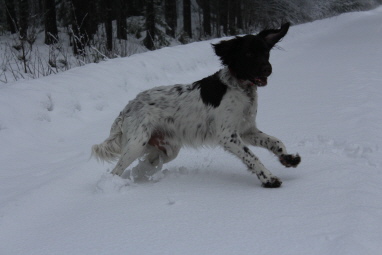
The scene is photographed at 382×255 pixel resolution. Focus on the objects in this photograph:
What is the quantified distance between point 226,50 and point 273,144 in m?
1.03

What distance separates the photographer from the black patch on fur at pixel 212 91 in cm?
383

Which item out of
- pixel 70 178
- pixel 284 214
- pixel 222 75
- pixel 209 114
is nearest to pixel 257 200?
pixel 284 214

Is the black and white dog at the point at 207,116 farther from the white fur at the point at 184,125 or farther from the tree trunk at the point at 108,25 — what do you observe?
the tree trunk at the point at 108,25

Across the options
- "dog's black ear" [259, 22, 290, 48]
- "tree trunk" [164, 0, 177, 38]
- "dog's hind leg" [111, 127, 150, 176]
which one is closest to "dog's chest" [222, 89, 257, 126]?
"dog's black ear" [259, 22, 290, 48]

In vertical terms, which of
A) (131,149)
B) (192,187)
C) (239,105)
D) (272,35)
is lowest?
(192,187)

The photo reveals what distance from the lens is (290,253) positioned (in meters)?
2.10

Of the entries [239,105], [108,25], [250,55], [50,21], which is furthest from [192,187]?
[108,25]

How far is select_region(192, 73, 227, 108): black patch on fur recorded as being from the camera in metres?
3.83

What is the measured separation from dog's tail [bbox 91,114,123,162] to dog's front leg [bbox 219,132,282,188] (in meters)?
1.06

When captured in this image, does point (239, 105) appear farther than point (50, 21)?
No

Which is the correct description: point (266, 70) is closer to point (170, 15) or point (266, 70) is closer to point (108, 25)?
point (108, 25)

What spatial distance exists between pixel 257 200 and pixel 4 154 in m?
3.24

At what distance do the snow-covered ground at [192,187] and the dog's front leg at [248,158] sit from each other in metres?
0.10

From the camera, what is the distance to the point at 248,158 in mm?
3602
